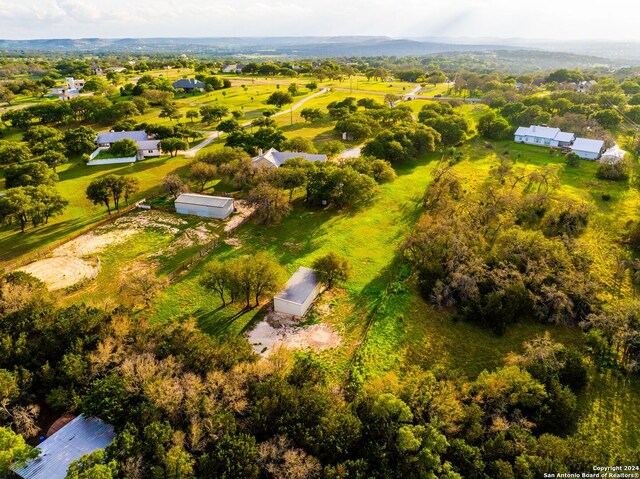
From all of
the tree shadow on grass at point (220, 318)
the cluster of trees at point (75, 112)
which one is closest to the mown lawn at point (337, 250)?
the tree shadow on grass at point (220, 318)

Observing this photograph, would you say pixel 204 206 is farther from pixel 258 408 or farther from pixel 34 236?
pixel 258 408

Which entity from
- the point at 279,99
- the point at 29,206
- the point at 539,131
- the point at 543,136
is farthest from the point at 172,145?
the point at 539,131

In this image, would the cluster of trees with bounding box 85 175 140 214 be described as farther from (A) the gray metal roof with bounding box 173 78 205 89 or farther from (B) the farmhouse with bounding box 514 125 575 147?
(A) the gray metal roof with bounding box 173 78 205 89

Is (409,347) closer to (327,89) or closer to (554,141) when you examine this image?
(554,141)

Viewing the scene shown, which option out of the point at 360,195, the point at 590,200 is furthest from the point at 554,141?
the point at 360,195

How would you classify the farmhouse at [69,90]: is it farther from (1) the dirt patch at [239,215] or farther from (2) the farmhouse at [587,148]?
(2) the farmhouse at [587,148]

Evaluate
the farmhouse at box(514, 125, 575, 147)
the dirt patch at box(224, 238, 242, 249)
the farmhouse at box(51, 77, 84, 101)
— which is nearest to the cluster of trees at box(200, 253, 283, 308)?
the dirt patch at box(224, 238, 242, 249)
